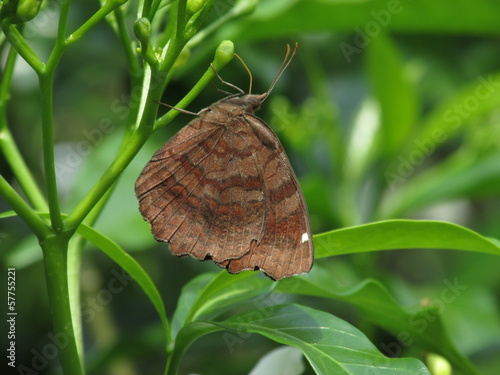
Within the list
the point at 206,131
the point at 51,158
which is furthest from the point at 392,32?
the point at 51,158

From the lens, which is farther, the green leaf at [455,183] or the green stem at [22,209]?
the green leaf at [455,183]

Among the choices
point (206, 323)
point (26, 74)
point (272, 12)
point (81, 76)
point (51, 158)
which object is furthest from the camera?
point (81, 76)

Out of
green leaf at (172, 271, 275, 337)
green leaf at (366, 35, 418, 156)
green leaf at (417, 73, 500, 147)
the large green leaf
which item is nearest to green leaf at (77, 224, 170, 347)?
green leaf at (172, 271, 275, 337)

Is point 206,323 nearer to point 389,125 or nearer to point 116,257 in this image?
point 116,257

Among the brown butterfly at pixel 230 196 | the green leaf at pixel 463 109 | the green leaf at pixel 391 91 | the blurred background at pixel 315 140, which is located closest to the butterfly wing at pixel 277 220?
the brown butterfly at pixel 230 196

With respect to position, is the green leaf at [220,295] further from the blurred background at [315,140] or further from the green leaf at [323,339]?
the blurred background at [315,140]
